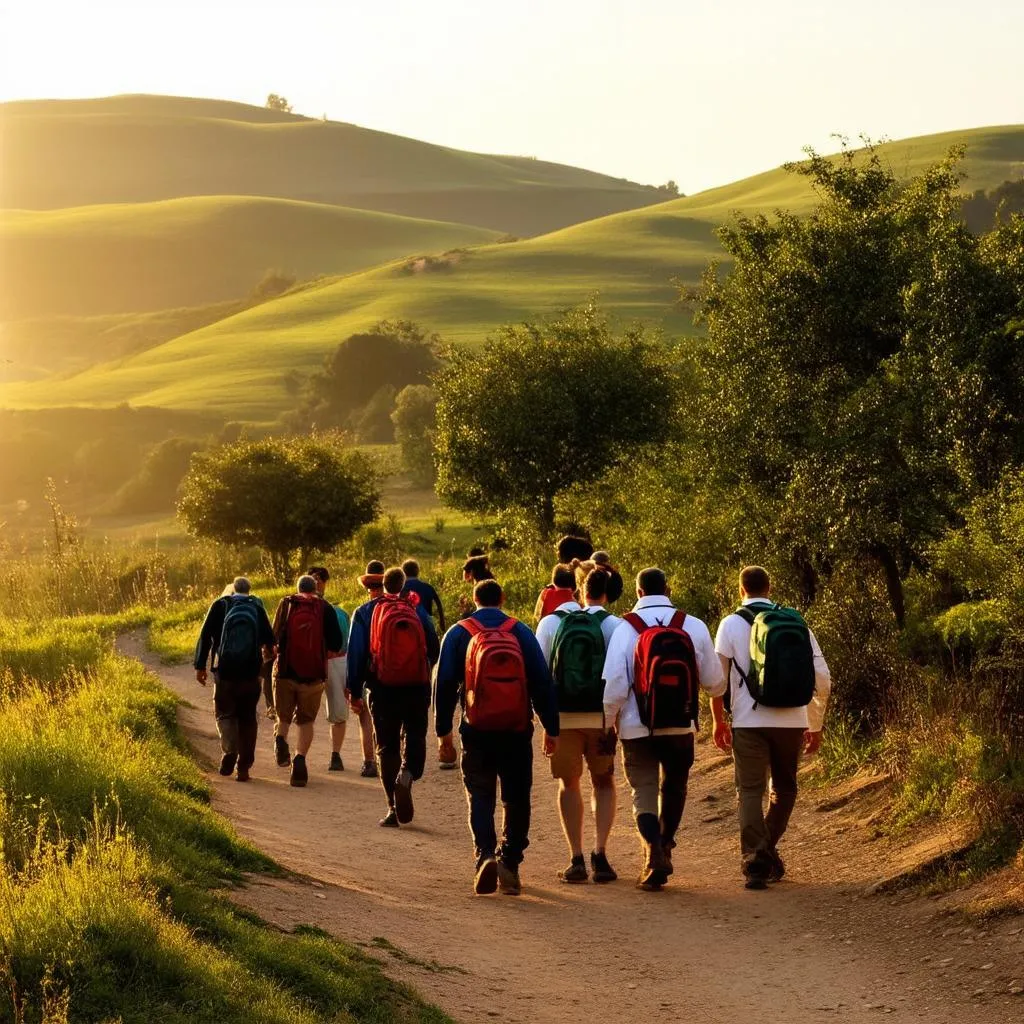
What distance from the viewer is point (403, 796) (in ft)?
45.8

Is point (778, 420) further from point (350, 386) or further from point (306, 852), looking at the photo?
point (350, 386)

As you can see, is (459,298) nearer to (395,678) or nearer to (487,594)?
(395,678)

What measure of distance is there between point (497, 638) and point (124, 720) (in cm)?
695

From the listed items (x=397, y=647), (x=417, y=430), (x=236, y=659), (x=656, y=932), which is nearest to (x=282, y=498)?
(x=236, y=659)

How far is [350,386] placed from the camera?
95562 mm

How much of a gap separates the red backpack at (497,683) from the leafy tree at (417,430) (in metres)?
48.7

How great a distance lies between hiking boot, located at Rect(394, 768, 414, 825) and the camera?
1388 cm

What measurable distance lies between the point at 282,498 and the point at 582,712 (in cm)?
2936

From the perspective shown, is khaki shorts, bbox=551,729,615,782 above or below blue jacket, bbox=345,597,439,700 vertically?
below

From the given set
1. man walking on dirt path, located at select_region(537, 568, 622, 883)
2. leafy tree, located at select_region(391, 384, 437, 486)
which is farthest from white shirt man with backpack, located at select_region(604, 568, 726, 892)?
leafy tree, located at select_region(391, 384, 437, 486)

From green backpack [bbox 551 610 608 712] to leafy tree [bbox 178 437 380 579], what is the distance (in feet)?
94.6

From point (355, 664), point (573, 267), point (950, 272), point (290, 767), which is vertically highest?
point (573, 267)

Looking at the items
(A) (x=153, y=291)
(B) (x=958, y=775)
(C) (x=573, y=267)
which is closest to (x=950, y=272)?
(B) (x=958, y=775)

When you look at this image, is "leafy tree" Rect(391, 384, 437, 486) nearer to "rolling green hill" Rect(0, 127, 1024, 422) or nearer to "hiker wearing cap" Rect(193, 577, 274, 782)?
"rolling green hill" Rect(0, 127, 1024, 422)
